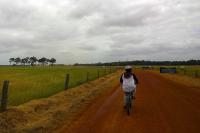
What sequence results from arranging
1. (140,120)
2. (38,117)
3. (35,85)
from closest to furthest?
(140,120), (38,117), (35,85)

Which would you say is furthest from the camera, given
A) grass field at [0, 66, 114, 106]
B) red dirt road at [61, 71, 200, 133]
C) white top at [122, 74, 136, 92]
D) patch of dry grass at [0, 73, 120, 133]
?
grass field at [0, 66, 114, 106]

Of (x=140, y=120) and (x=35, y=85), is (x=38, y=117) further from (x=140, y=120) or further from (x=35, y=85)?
(x=35, y=85)

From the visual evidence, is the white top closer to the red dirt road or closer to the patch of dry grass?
the red dirt road

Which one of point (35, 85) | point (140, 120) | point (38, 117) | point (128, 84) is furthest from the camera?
point (35, 85)

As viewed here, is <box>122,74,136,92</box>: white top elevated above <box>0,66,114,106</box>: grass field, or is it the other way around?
<box>122,74,136,92</box>: white top

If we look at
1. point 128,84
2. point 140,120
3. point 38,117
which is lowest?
point 38,117

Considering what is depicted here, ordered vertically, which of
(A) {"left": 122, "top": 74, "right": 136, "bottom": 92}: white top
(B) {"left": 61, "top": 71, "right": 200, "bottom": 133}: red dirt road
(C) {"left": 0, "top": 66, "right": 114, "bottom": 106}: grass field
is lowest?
(C) {"left": 0, "top": 66, "right": 114, "bottom": 106}: grass field

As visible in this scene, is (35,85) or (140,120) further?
(35,85)

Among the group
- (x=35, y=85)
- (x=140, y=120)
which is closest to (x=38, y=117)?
(x=140, y=120)

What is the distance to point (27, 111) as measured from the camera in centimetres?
1288

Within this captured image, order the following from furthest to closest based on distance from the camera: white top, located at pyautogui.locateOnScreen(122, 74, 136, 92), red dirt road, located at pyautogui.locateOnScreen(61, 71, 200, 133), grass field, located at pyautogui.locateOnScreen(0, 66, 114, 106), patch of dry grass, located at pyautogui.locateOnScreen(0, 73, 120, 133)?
grass field, located at pyautogui.locateOnScreen(0, 66, 114, 106)
white top, located at pyautogui.locateOnScreen(122, 74, 136, 92)
patch of dry grass, located at pyautogui.locateOnScreen(0, 73, 120, 133)
red dirt road, located at pyautogui.locateOnScreen(61, 71, 200, 133)

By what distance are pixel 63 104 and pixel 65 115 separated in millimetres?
3362

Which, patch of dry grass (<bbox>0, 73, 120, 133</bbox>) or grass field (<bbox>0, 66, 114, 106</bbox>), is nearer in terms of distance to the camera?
patch of dry grass (<bbox>0, 73, 120, 133</bbox>)

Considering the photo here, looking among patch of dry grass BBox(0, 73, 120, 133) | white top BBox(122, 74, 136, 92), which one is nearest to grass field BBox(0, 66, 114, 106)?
patch of dry grass BBox(0, 73, 120, 133)
